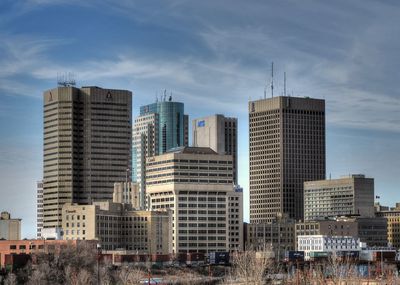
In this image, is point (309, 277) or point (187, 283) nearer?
point (309, 277)

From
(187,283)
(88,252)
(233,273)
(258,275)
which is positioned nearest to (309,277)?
(258,275)

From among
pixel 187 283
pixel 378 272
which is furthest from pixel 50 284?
pixel 378 272

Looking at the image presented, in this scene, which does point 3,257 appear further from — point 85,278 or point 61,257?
point 85,278

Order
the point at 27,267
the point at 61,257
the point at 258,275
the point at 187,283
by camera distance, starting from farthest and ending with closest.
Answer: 1. the point at 61,257
2. the point at 27,267
3. the point at 187,283
4. the point at 258,275

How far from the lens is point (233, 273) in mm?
185500

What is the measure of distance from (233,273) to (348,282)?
76932 millimetres

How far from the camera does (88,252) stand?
190875mm

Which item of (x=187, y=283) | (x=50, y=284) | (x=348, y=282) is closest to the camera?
(x=348, y=282)

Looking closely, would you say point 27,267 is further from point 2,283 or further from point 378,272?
point 378,272

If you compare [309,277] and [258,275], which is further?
[309,277]

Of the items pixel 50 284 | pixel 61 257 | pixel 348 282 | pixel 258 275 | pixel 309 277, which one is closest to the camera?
pixel 348 282

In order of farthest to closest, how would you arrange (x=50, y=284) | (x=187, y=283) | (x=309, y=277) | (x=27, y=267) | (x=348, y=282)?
(x=27, y=267)
(x=50, y=284)
(x=187, y=283)
(x=309, y=277)
(x=348, y=282)

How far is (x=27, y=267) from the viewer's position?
559ft

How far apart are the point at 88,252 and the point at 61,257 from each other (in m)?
9.14
